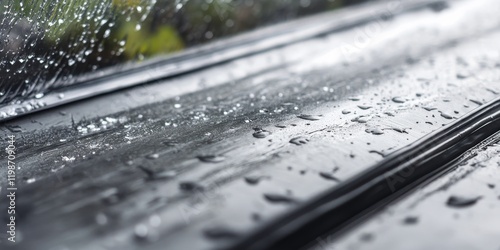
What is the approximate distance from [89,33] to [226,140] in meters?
0.49

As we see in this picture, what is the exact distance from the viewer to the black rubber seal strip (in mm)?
490

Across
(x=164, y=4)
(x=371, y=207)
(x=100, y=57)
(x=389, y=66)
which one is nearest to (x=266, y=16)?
(x=164, y=4)

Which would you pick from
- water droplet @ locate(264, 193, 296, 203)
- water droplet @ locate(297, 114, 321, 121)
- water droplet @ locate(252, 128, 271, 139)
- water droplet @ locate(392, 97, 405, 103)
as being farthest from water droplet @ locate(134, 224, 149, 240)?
water droplet @ locate(392, 97, 405, 103)

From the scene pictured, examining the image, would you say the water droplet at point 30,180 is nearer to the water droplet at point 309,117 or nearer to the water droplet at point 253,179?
the water droplet at point 253,179

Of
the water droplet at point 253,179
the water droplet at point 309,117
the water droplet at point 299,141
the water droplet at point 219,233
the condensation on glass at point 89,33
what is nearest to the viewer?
the water droplet at point 219,233

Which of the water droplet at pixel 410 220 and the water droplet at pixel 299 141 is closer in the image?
the water droplet at pixel 410 220

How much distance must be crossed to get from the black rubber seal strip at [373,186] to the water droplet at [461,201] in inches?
2.1

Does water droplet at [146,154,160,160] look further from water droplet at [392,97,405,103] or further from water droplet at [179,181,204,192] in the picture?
water droplet at [392,97,405,103]

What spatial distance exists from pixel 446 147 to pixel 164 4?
0.79 metres

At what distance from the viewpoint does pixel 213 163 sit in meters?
0.64

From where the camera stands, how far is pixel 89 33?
1017mm

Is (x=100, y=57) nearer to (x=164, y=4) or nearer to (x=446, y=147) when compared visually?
(x=164, y=4)

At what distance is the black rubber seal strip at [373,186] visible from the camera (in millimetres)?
490

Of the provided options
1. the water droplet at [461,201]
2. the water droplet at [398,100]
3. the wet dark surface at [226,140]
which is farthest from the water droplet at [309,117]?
the water droplet at [461,201]
